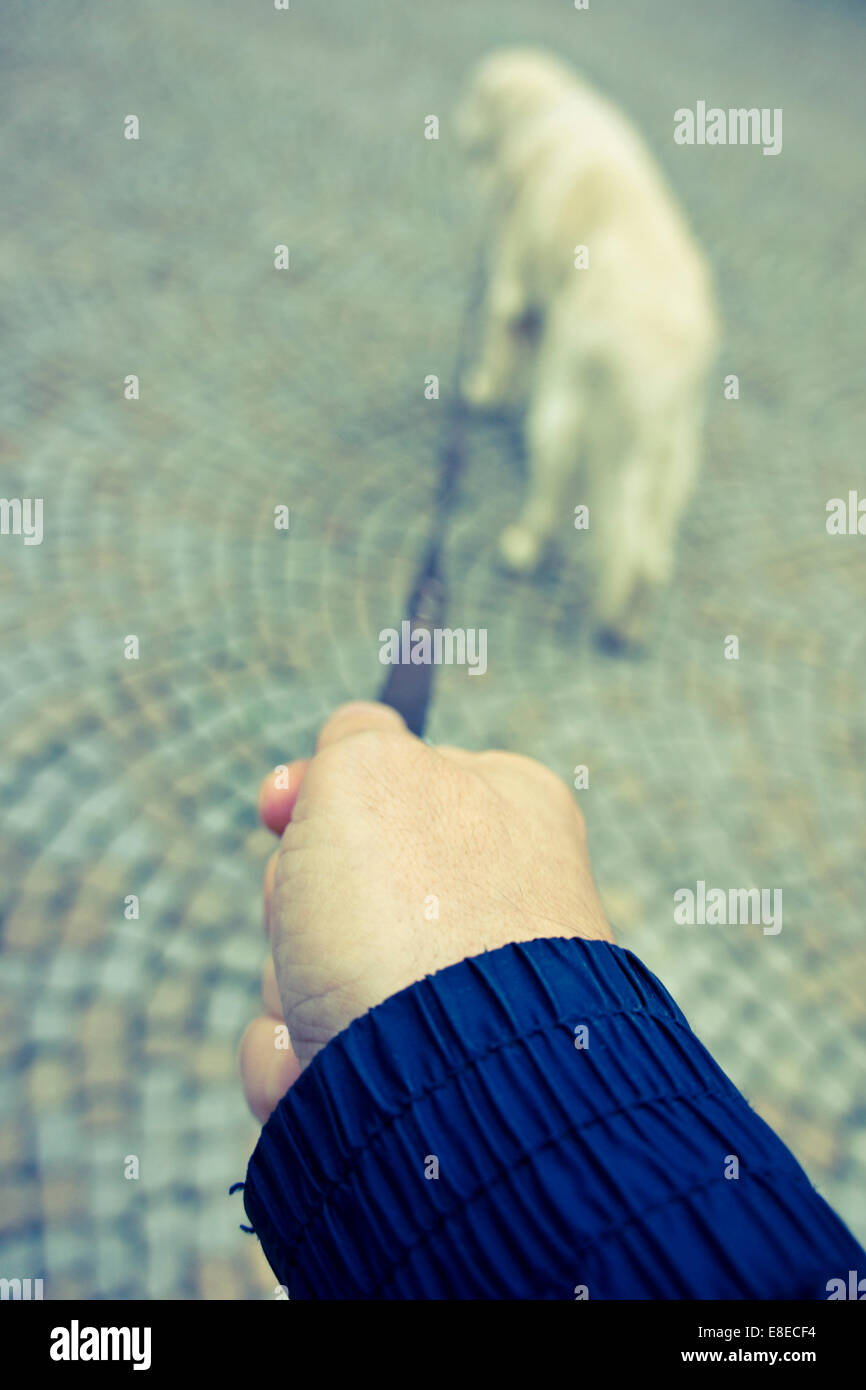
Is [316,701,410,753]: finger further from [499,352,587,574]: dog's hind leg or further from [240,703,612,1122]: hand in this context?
[499,352,587,574]: dog's hind leg

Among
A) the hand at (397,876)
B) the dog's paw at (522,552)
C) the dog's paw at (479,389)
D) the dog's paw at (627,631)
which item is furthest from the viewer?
the dog's paw at (479,389)

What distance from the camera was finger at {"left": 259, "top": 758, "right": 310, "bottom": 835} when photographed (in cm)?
133

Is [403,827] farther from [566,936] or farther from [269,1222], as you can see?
[269,1222]

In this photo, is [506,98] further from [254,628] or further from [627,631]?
[254,628]

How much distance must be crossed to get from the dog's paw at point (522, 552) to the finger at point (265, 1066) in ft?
8.09

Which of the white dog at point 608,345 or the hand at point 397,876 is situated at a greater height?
the white dog at point 608,345

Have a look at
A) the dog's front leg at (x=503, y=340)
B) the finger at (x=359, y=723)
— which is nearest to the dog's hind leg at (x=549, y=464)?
the dog's front leg at (x=503, y=340)

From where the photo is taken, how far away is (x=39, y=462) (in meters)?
3.43

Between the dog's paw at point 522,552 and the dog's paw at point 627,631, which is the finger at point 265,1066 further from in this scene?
the dog's paw at point 522,552

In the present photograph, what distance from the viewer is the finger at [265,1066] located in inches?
51.9

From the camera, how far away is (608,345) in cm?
301

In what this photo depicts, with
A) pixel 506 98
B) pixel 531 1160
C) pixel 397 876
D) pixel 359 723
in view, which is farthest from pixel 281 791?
pixel 506 98
